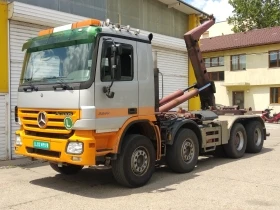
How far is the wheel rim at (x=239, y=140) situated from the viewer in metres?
10.9

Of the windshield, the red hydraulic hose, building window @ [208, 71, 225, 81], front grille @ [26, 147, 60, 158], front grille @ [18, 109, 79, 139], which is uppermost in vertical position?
building window @ [208, 71, 225, 81]

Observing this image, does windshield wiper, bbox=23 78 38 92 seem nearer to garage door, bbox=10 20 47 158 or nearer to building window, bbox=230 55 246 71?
garage door, bbox=10 20 47 158

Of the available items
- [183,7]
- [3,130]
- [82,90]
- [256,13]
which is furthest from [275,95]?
[82,90]

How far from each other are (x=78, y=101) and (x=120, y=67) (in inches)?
41.2

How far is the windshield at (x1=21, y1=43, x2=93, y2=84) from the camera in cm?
660

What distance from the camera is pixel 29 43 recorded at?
25.4 ft

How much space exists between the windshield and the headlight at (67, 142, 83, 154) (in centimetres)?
112

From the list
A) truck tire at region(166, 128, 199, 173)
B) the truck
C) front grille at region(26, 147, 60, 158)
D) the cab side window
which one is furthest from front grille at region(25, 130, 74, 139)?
truck tire at region(166, 128, 199, 173)

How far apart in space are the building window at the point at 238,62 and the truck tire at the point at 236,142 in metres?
23.1

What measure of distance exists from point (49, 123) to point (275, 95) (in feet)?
89.5

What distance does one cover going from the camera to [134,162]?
7.26m

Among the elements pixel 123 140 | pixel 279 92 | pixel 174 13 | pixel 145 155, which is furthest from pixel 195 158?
pixel 279 92

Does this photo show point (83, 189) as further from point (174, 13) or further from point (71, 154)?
point (174, 13)

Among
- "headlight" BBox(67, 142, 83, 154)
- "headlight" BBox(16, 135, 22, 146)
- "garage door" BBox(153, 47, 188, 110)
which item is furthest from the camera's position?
"garage door" BBox(153, 47, 188, 110)
